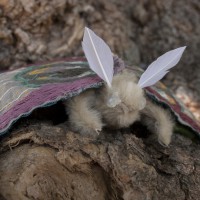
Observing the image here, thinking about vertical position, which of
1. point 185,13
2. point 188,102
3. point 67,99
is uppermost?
point 67,99

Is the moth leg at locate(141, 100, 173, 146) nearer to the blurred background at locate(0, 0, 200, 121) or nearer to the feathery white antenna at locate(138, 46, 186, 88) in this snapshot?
the feathery white antenna at locate(138, 46, 186, 88)

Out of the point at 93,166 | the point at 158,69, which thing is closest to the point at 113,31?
the point at 158,69

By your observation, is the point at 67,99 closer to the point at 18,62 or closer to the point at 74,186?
the point at 74,186

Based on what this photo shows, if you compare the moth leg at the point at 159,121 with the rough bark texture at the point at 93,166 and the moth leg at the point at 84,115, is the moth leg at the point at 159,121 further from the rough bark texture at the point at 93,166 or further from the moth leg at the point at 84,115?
the moth leg at the point at 84,115

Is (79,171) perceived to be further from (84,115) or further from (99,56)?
(99,56)

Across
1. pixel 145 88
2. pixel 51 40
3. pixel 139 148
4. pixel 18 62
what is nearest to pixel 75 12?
pixel 51 40
